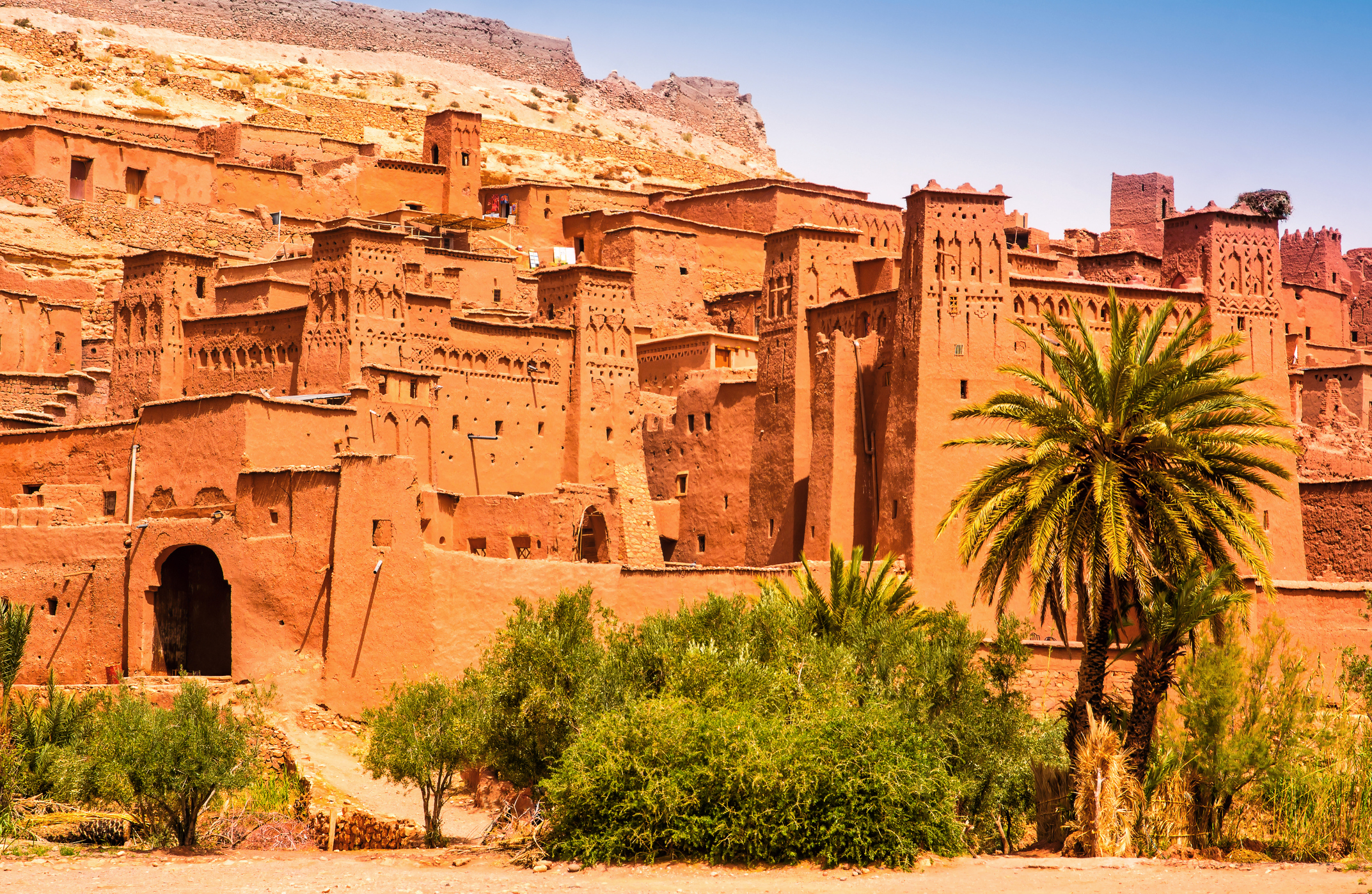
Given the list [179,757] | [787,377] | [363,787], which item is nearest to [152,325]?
[787,377]

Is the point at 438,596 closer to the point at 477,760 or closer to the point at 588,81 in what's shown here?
the point at 477,760

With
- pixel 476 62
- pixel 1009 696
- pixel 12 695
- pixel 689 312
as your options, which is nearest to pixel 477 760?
pixel 1009 696

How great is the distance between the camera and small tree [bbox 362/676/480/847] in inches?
1068

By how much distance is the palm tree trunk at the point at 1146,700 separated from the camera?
23.8 m

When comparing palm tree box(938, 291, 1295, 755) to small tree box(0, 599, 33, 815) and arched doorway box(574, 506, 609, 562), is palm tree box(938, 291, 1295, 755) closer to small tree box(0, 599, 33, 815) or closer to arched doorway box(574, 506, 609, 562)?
small tree box(0, 599, 33, 815)

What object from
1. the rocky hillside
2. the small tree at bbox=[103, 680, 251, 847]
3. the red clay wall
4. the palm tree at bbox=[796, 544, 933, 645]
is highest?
the rocky hillside

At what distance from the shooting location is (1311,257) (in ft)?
199

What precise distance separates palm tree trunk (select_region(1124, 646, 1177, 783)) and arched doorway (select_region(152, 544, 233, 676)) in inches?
751

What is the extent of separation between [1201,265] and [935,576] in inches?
411

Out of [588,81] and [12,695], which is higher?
[588,81]

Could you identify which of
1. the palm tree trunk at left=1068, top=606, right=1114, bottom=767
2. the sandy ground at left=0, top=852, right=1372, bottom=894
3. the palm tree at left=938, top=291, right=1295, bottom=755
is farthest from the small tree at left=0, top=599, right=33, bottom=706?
the palm tree trunk at left=1068, top=606, right=1114, bottom=767

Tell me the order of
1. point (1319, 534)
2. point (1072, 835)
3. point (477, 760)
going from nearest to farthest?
point (1072, 835) < point (477, 760) < point (1319, 534)

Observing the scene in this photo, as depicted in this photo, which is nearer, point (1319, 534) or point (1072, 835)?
point (1072, 835)

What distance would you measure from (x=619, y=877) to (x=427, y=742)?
4.97m
